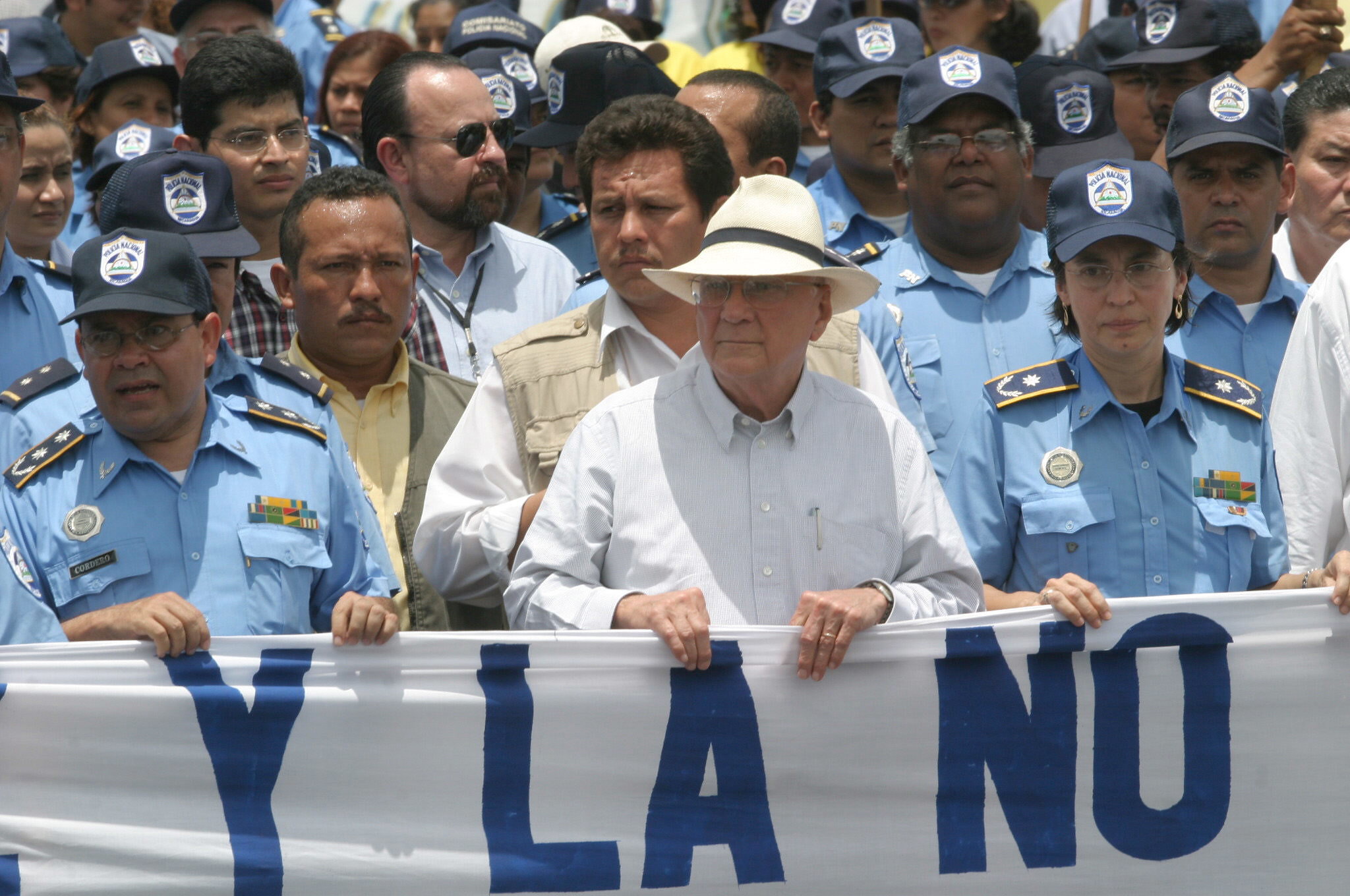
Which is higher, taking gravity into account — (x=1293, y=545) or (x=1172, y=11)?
(x=1172, y=11)

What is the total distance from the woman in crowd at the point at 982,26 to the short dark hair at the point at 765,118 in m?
2.33

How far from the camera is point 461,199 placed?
250 inches

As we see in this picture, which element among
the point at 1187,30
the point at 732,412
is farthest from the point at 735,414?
the point at 1187,30

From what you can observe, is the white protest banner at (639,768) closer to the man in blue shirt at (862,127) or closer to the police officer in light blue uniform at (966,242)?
the police officer in light blue uniform at (966,242)

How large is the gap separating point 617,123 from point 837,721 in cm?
186

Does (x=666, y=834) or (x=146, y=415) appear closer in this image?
(x=666, y=834)

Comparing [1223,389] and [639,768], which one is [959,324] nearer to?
[1223,389]

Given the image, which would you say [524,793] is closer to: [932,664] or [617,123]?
[932,664]

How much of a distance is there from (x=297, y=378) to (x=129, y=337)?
61 centimetres

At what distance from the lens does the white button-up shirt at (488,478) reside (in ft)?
14.9

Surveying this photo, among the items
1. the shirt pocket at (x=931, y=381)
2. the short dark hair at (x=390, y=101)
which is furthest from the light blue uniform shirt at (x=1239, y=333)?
Answer: the short dark hair at (x=390, y=101)

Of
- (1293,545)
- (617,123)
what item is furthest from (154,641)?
(1293,545)

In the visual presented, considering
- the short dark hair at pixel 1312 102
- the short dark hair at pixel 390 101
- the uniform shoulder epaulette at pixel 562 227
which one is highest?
the short dark hair at pixel 390 101

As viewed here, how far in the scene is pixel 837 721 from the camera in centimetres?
415
